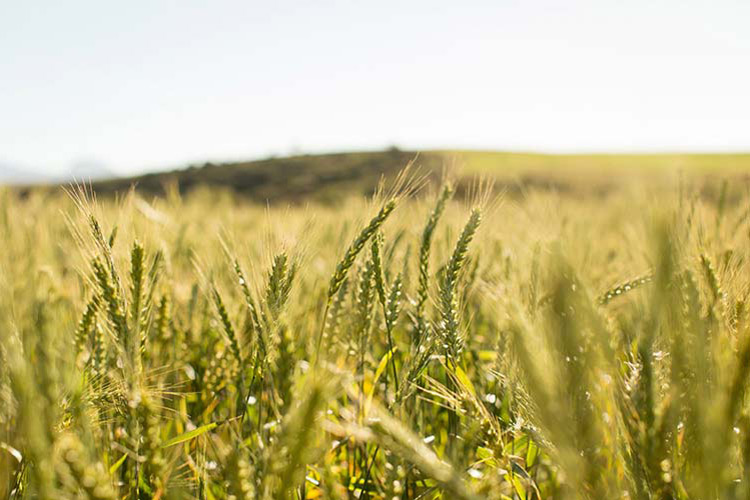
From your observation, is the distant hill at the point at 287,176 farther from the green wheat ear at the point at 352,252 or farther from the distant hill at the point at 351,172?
the green wheat ear at the point at 352,252

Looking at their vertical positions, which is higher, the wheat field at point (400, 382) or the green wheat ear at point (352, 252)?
the green wheat ear at point (352, 252)

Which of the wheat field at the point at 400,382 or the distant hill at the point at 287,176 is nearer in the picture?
the wheat field at the point at 400,382

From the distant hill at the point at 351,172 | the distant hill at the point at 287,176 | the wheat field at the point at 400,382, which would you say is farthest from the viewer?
the distant hill at the point at 287,176

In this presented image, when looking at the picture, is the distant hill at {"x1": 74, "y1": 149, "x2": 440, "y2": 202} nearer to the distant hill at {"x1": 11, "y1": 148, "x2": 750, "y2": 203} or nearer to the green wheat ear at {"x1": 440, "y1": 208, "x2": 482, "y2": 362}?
the distant hill at {"x1": 11, "y1": 148, "x2": 750, "y2": 203}

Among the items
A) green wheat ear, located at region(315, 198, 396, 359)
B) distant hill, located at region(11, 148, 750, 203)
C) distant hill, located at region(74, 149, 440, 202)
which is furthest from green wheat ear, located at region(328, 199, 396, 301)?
distant hill, located at region(74, 149, 440, 202)

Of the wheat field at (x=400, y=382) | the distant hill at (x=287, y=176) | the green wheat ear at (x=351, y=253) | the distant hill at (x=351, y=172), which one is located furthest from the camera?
the distant hill at (x=287, y=176)

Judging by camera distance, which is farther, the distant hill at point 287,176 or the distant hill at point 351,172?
the distant hill at point 287,176

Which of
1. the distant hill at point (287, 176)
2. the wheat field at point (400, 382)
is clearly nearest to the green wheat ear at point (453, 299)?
the wheat field at point (400, 382)

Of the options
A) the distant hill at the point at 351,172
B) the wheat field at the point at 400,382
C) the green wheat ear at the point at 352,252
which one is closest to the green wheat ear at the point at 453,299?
the wheat field at the point at 400,382

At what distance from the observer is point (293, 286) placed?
1.07 metres

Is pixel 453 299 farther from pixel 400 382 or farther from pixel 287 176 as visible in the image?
pixel 287 176

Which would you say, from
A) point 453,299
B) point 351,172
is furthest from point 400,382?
point 351,172

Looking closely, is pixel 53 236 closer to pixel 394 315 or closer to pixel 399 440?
pixel 394 315

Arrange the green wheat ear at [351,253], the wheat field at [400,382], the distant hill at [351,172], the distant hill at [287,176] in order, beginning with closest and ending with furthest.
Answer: the wheat field at [400,382], the green wheat ear at [351,253], the distant hill at [351,172], the distant hill at [287,176]
